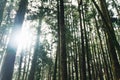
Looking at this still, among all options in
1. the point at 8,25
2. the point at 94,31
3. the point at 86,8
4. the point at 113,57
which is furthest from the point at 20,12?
the point at 94,31

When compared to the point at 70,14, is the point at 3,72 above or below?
below

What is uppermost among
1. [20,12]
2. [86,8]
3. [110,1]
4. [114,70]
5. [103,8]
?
[110,1]

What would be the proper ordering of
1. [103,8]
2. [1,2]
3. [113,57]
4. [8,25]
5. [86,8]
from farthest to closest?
[8,25] → [86,8] → [1,2] → [103,8] → [113,57]

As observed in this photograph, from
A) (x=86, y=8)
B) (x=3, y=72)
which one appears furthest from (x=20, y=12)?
(x=86, y=8)

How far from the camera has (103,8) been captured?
289 inches

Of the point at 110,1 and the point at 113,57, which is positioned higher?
the point at 110,1

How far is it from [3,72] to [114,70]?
2844mm

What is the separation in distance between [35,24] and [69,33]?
4.05 metres

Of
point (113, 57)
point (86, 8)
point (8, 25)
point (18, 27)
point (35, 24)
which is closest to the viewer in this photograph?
point (113, 57)

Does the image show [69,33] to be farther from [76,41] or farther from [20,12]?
[20,12]

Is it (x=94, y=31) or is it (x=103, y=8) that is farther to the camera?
(x=94, y=31)

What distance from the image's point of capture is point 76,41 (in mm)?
20750

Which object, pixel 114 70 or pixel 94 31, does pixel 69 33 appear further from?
pixel 114 70

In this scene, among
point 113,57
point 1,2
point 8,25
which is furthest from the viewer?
point 8,25
